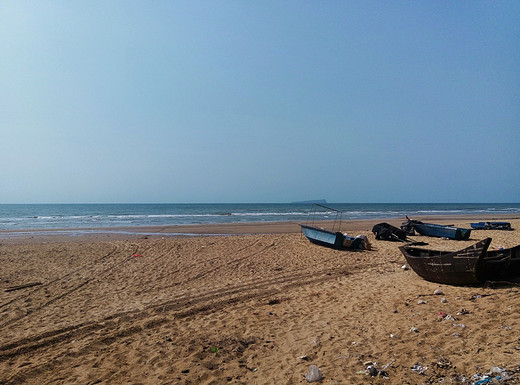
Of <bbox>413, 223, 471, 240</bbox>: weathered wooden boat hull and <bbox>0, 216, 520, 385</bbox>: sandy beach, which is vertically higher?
<bbox>413, 223, 471, 240</bbox>: weathered wooden boat hull

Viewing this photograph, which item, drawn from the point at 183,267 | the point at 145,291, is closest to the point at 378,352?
the point at 145,291

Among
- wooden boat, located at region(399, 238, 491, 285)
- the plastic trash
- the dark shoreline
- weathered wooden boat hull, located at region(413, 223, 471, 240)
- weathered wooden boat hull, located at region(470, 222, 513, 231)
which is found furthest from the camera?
weathered wooden boat hull, located at region(470, 222, 513, 231)

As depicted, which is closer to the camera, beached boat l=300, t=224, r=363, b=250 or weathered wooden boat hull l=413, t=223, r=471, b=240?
beached boat l=300, t=224, r=363, b=250

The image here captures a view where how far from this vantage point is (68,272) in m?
10.9

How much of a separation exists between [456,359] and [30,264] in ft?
43.7

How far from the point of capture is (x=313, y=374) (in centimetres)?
417

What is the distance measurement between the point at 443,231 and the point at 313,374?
1723cm

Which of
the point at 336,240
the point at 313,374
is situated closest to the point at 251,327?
the point at 313,374

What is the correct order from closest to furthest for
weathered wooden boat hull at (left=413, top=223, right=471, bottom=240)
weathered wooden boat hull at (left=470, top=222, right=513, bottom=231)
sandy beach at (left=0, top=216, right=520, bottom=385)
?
sandy beach at (left=0, top=216, right=520, bottom=385) < weathered wooden boat hull at (left=413, top=223, right=471, bottom=240) < weathered wooden boat hull at (left=470, top=222, right=513, bottom=231)

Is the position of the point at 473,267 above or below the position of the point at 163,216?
above

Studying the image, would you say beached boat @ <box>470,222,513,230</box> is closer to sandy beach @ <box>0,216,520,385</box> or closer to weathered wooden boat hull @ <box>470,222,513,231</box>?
weathered wooden boat hull @ <box>470,222,513,231</box>

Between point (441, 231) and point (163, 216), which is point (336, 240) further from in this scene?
point (163, 216)

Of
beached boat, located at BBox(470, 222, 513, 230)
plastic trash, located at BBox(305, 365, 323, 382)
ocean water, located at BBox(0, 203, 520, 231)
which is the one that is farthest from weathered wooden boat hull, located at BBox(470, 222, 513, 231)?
plastic trash, located at BBox(305, 365, 323, 382)

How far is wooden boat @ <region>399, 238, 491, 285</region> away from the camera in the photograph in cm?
719
